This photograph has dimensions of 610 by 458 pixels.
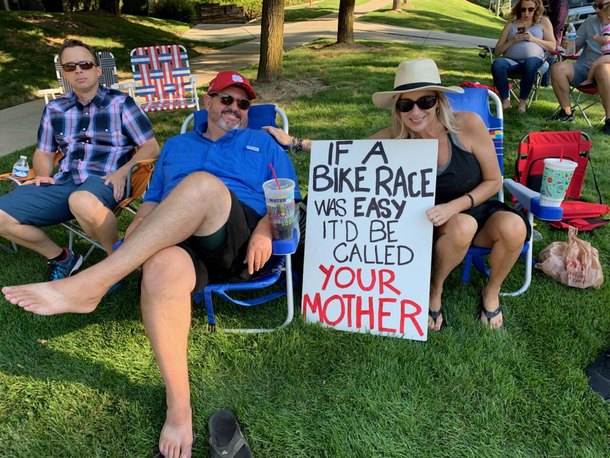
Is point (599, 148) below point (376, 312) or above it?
above

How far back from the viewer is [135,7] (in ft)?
68.6

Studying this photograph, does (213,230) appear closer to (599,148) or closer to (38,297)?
(38,297)

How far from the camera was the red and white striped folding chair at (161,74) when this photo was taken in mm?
6250

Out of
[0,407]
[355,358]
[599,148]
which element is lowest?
[0,407]

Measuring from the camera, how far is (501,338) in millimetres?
2334

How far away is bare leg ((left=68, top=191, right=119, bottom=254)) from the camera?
2693 millimetres

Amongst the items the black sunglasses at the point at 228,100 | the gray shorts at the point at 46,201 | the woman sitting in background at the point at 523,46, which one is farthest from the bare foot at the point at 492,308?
the woman sitting in background at the point at 523,46

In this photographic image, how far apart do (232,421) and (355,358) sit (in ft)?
2.35

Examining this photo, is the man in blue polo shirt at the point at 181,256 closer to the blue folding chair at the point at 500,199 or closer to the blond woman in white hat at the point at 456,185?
the blond woman in white hat at the point at 456,185

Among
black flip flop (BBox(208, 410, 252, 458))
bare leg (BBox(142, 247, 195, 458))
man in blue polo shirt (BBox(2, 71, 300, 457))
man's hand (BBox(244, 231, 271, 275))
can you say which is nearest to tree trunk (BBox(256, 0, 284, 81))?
man in blue polo shirt (BBox(2, 71, 300, 457))

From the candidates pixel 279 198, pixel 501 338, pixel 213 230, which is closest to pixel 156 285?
pixel 213 230

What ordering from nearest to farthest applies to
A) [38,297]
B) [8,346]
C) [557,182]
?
[38,297] < [557,182] < [8,346]

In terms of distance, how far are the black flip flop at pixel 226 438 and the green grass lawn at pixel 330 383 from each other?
2.3 inches

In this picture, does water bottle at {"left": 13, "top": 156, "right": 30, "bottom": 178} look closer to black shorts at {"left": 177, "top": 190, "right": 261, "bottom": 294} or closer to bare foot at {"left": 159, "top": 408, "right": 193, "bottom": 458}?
black shorts at {"left": 177, "top": 190, "right": 261, "bottom": 294}
